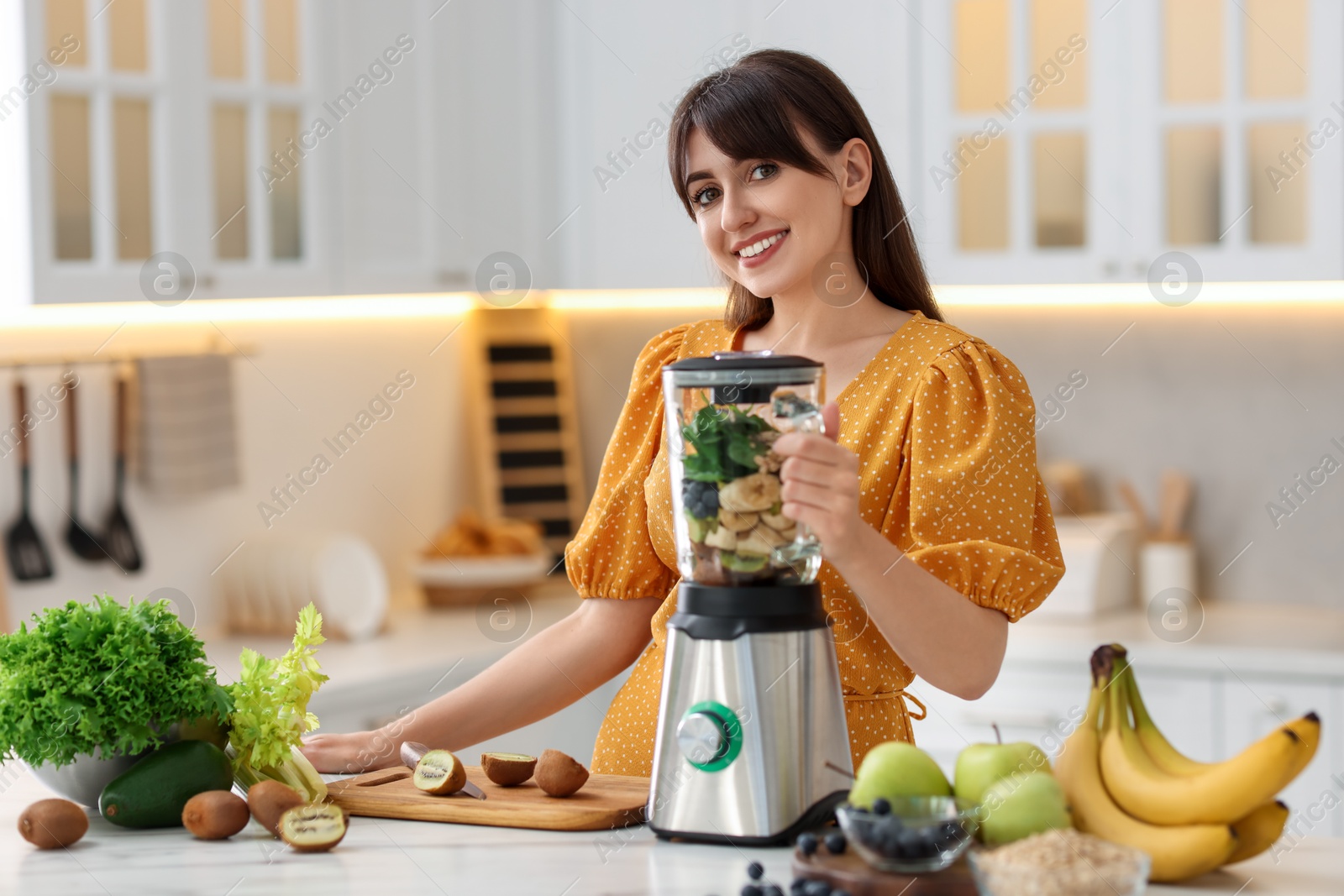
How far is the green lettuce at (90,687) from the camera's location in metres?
1.23

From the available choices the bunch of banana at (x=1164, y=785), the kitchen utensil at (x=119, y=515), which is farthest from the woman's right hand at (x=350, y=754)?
the kitchen utensil at (x=119, y=515)

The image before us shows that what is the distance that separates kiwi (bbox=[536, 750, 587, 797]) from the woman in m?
0.23

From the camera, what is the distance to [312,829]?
1.20m

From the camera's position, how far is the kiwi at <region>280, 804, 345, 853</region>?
1.19 metres

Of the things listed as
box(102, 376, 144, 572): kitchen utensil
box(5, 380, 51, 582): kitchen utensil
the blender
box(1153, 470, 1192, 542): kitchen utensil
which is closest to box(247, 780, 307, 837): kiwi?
the blender

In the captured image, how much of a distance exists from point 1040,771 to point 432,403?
9.33 ft

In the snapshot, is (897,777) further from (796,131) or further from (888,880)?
(796,131)

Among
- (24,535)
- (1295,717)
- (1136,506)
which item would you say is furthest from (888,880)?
(1136,506)

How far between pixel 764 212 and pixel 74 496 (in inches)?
74.6

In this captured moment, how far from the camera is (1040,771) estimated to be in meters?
1.07

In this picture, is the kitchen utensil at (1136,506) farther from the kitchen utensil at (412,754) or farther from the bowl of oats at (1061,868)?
the bowl of oats at (1061,868)

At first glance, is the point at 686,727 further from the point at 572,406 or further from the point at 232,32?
the point at 572,406

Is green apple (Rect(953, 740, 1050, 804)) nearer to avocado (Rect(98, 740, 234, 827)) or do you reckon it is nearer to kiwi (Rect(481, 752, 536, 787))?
kiwi (Rect(481, 752, 536, 787))

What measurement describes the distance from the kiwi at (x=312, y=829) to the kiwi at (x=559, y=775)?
0.57ft
